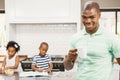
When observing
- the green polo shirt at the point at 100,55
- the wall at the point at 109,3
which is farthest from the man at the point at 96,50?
the wall at the point at 109,3

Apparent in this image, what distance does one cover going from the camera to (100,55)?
62.6 inches

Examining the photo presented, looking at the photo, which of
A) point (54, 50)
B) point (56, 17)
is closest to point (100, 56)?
point (56, 17)

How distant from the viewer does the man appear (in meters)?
1.57

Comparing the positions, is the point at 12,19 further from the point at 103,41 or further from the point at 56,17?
the point at 103,41

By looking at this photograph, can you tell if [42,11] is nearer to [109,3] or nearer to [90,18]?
[109,3]

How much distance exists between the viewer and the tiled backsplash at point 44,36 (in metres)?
4.39

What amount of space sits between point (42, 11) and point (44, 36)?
53 centimetres

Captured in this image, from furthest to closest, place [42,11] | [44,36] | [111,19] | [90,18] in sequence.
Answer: [111,19], [44,36], [42,11], [90,18]

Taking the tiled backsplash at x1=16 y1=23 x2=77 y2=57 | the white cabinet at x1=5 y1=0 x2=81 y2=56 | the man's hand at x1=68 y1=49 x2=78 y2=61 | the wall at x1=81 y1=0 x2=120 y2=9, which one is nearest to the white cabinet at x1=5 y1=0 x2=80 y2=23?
the white cabinet at x1=5 y1=0 x2=81 y2=56

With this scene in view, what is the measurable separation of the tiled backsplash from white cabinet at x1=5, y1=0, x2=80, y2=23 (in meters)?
0.31

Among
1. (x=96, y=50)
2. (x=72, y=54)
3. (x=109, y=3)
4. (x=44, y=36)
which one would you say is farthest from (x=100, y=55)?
(x=109, y=3)

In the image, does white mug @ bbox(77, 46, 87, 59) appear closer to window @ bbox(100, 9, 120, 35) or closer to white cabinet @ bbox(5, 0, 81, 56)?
white cabinet @ bbox(5, 0, 81, 56)

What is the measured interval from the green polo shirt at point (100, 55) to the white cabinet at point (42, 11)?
8.04 feet

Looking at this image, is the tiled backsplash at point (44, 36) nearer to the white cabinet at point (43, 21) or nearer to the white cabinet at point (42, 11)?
the white cabinet at point (43, 21)
